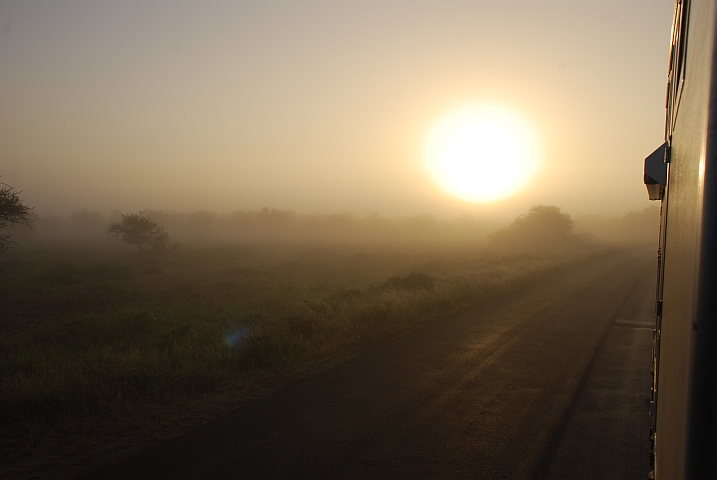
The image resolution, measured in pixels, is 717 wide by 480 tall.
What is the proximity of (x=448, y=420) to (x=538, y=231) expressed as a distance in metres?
63.5

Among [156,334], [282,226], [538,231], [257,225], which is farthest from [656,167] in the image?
[257,225]

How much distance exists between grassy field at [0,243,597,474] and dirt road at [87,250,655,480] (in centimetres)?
143

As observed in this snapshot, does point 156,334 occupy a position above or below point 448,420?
below

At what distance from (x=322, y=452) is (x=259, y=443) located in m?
0.80

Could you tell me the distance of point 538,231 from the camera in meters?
65.2

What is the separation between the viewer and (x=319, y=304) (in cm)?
1523

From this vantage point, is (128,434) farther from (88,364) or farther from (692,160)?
(692,160)

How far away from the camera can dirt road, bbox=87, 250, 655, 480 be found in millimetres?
5004

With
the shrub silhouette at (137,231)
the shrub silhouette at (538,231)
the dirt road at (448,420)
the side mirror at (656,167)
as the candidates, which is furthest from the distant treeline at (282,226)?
the side mirror at (656,167)

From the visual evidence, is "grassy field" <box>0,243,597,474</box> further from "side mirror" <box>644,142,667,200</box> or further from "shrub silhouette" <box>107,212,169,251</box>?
"shrub silhouette" <box>107,212,169,251</box>

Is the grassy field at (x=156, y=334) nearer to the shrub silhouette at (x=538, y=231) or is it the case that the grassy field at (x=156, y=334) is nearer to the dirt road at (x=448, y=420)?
the dirt road at (x=448, y=420)

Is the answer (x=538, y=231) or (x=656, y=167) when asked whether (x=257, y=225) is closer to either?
(x=538, y=231)

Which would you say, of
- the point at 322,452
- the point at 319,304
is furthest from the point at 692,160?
the point at 319,304

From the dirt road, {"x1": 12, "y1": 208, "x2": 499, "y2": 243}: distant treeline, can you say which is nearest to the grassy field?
the dirt road
